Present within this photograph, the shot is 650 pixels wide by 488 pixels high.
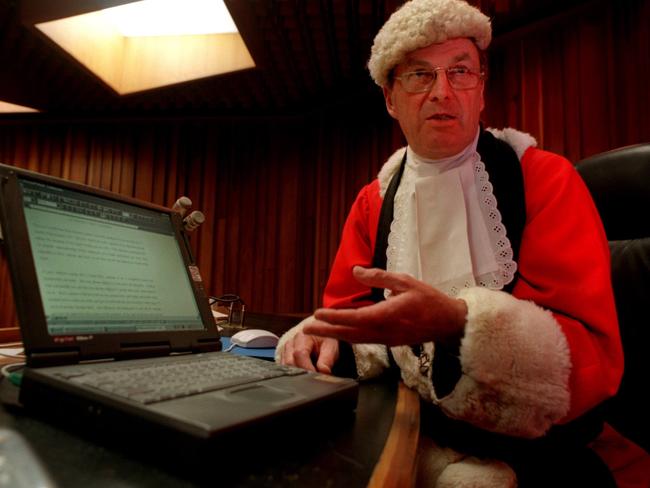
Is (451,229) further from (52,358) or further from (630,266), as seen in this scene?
(52,358)

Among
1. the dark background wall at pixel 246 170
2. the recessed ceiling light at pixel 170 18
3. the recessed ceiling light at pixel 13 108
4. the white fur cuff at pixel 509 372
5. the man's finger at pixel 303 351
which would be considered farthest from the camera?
the recessed ceiling light at pixel 13 108

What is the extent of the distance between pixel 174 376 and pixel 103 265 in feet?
0.86

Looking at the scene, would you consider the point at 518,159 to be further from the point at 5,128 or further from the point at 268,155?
the point at 5,128

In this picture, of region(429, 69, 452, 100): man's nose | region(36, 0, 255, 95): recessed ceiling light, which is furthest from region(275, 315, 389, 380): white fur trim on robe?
region(36, 0, 255, 95): recessed ceiling light

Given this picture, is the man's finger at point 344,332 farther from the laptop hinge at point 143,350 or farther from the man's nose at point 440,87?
the man's nose at point 440,87

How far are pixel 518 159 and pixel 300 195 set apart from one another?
3105 millimetres

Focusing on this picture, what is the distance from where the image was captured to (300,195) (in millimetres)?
4020

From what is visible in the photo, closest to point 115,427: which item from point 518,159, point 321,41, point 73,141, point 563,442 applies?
point 563,442

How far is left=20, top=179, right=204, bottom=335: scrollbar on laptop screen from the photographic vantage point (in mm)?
561

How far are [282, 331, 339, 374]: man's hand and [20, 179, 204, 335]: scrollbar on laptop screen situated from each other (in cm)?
20

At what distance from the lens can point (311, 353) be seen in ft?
3.01

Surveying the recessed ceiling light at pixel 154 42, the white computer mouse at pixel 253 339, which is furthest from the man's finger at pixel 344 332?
the recessed ceiling light at pixel 154 42

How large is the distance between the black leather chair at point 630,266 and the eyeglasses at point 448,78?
16.4 inches

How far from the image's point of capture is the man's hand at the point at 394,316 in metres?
0.58
